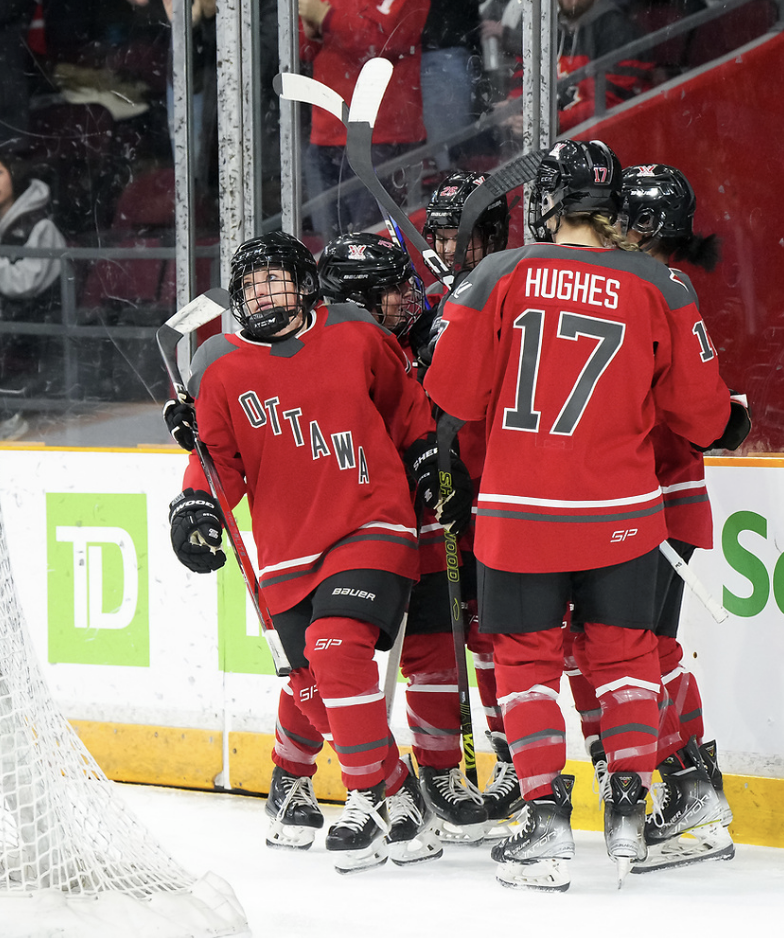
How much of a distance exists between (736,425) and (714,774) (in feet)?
2.38

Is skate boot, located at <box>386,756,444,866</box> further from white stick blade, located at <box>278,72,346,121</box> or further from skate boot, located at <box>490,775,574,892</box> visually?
white stick blade, located at <box>278,72,346,121</box>

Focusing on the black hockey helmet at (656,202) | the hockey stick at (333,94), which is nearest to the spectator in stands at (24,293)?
the hockey stick at (333,94)

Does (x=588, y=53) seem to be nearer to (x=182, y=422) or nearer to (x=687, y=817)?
(x=182, y=422)

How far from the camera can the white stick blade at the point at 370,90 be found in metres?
2.99

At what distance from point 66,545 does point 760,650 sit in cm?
187

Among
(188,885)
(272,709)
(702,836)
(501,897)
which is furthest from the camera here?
(272,709)

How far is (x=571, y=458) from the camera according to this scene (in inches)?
95.3

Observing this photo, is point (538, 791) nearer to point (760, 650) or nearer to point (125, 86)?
point (760, 650)

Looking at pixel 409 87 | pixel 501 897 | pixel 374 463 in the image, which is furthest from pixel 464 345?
pixel 409 87

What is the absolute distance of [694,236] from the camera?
316 centimetres

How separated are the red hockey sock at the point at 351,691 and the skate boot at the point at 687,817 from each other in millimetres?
576

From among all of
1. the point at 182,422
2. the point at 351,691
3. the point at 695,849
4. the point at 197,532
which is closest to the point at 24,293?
the point at 182,422

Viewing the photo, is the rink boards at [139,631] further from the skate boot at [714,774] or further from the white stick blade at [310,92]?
the white stick blade at [310,92]

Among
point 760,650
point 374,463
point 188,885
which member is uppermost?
point 374,463
